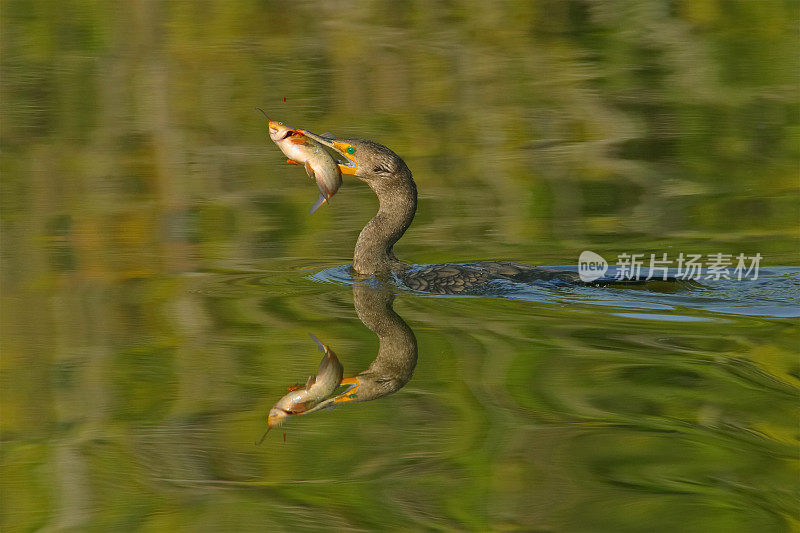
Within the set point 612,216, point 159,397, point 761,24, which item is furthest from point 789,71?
point 159,397

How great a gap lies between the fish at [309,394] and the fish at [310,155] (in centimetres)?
198

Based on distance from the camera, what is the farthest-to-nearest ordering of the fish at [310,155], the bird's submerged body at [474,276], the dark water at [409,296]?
the fish at [310,155]
the bird's submerged body at [474,276]
the dark water at [409,296]

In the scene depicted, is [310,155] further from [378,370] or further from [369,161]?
[378,370]

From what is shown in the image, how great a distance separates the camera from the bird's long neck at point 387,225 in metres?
7.47

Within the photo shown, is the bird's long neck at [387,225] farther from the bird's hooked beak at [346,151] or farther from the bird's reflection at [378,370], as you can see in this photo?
the bird's reflection at [378,370]

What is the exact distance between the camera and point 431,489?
404 centimetres

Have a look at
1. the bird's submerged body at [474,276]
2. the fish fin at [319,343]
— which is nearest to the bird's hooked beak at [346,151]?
the bird's submerged body at [474,276]

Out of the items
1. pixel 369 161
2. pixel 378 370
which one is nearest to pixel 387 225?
pixel 369 161

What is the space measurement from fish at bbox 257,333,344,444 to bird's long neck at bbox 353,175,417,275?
2059mm

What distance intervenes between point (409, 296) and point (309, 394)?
78.4 inches

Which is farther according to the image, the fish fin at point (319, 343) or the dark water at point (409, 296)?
the fish fin at point (319, 343)

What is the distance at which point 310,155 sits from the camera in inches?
283

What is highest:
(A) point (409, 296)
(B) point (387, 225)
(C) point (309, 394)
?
(B) point (387, 225)

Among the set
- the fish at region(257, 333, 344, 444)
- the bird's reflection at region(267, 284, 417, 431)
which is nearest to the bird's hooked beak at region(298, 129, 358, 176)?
the bird's reflection at region(267, 284, 417, 431)
